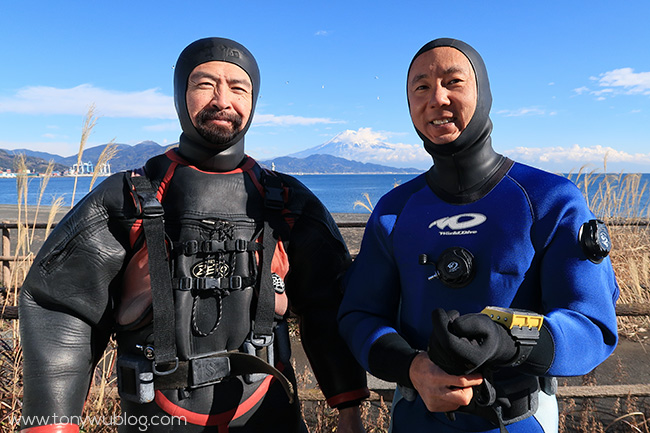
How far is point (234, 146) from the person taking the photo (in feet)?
7.03

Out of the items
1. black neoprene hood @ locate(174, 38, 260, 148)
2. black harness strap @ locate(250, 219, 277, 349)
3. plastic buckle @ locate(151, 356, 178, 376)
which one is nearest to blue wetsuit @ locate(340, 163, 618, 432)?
black harness strap @ locate(250, 219, 277, 349)

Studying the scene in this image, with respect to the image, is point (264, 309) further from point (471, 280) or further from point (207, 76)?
point (207, 76)

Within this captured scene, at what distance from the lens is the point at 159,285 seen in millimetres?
1826

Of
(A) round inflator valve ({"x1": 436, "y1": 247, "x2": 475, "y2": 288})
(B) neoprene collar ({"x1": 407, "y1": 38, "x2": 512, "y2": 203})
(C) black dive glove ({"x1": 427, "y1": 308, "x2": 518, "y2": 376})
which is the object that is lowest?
(C) black dive glove ({"x1": 427, "y1": 308, "x2": 518, "y2": 376})

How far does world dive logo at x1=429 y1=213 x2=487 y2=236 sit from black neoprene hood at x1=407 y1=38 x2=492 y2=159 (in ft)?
0.81

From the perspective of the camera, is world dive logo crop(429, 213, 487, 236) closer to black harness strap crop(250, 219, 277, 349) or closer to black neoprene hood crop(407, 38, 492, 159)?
black neoprene hood crop(407, 38, 492, 159)

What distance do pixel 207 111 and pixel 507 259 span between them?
50.8 inches

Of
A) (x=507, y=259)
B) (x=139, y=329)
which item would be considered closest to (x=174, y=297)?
(x=139, y=329)

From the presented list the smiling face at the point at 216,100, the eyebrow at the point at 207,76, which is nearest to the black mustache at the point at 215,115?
the smiling face at the point at 216,100

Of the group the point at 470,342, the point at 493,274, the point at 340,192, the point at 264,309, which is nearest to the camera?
the point at 470,342

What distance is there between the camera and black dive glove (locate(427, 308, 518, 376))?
49.1 inches

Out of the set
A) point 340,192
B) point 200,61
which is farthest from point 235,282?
point 340,192

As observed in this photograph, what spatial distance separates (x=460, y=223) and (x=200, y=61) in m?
1.24

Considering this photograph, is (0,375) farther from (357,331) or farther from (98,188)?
(357,331)
